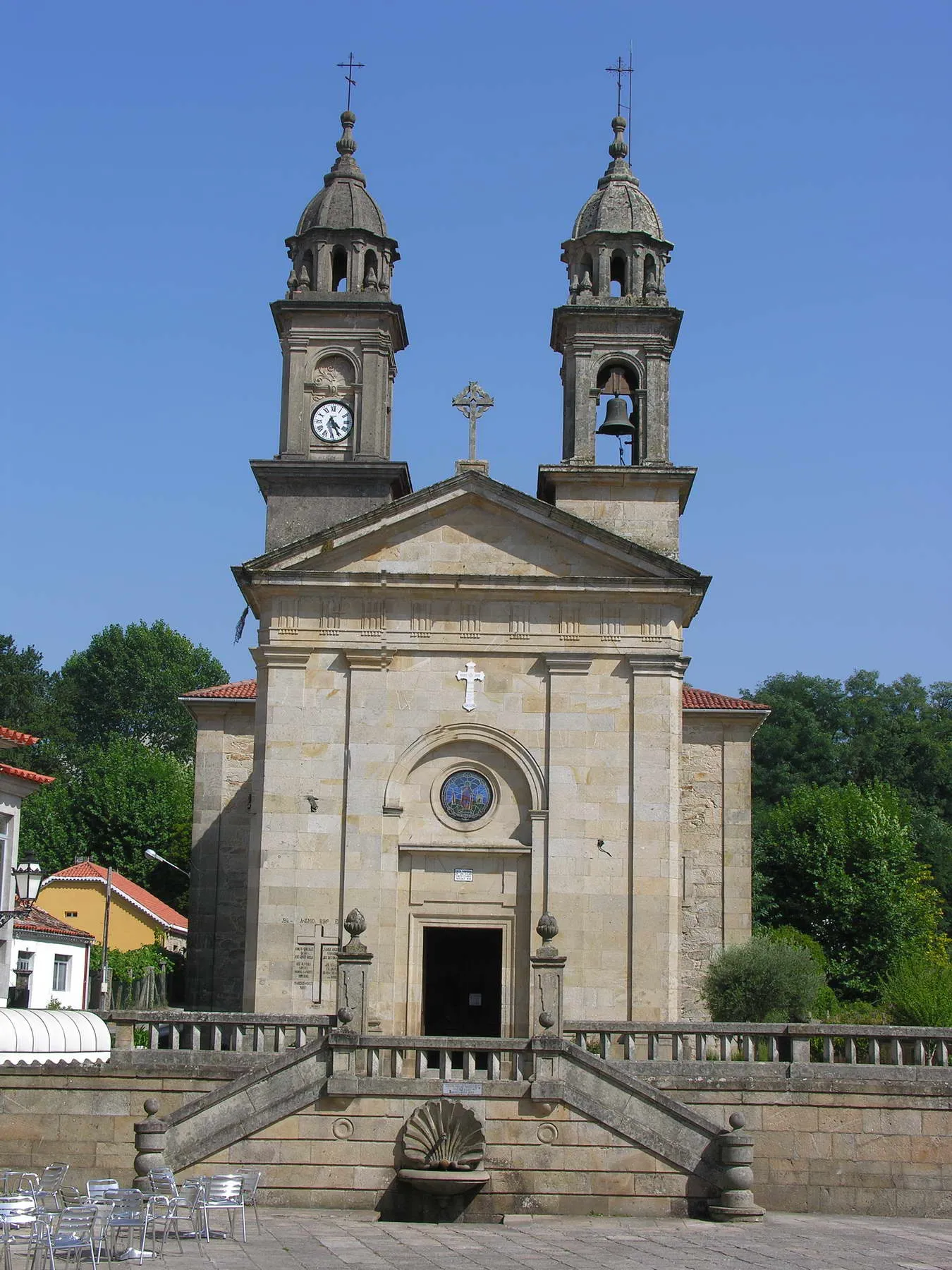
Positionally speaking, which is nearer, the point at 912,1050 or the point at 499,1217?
the point at 499,1217

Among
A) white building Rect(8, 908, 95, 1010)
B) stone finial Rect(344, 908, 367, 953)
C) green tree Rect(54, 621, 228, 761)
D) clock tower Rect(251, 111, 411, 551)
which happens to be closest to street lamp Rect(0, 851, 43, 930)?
stone finial Rect(344, 908, 367, 953)

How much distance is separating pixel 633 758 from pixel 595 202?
38.0ft

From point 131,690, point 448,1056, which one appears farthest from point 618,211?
point 131,690

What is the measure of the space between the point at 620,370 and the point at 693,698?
303 inches

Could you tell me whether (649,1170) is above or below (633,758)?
below

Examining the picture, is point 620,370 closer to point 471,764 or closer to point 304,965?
point 471,764

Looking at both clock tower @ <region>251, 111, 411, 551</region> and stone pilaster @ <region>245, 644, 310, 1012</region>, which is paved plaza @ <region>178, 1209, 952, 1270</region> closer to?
stone pilaster @ <region>245, 644, 310, 1012</region>

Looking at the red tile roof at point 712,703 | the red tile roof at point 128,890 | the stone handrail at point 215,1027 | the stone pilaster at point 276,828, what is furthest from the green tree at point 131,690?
the stone handrail at point 215,1027

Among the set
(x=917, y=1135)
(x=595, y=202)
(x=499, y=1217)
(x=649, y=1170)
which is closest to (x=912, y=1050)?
(x=917, y=1135)

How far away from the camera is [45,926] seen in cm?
4134

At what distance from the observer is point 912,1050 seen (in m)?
23.1

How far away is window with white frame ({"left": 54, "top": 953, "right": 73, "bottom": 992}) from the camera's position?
4475 centimetres

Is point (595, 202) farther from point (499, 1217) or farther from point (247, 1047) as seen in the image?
point (499, 1217)

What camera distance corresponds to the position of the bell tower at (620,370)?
30688 millimetres
